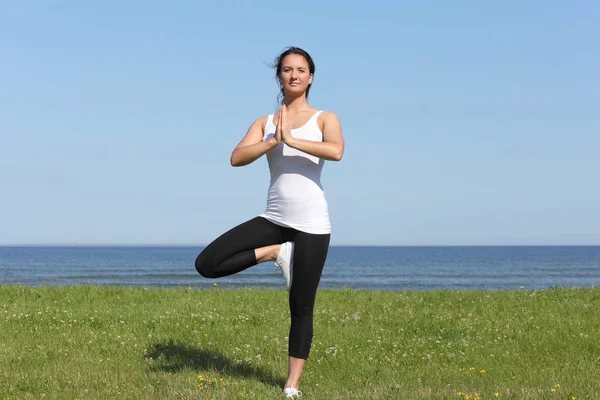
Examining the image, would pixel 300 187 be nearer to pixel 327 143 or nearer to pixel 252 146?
pixel 327 143

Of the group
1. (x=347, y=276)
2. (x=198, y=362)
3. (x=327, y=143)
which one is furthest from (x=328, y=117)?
(x=347, y=276)

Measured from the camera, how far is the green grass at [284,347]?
24.2 ft

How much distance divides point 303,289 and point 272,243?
1.83 ft

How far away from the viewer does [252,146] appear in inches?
252

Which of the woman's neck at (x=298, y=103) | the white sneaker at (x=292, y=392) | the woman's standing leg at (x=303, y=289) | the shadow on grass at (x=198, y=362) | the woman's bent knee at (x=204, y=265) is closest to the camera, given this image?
the woman's bent knee at (x=204, y=265)

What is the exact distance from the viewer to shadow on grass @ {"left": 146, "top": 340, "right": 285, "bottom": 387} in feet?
26.9

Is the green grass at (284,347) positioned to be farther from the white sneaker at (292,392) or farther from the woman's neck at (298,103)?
the woman's neck at (298,103)

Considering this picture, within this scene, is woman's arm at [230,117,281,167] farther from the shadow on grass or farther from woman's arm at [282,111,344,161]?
the shadow on grass

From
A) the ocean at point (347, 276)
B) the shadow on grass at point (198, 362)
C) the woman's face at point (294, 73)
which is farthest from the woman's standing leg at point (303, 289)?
the ocean at point (347, 276)

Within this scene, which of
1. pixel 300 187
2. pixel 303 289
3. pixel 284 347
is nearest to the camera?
pixel 300 187

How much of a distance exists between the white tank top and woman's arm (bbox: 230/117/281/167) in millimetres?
236

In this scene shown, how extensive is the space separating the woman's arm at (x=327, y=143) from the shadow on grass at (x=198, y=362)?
114 inches

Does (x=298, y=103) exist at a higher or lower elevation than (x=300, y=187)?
higher

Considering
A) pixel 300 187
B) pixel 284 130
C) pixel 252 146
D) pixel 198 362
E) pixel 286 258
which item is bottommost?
pixel 198 362
